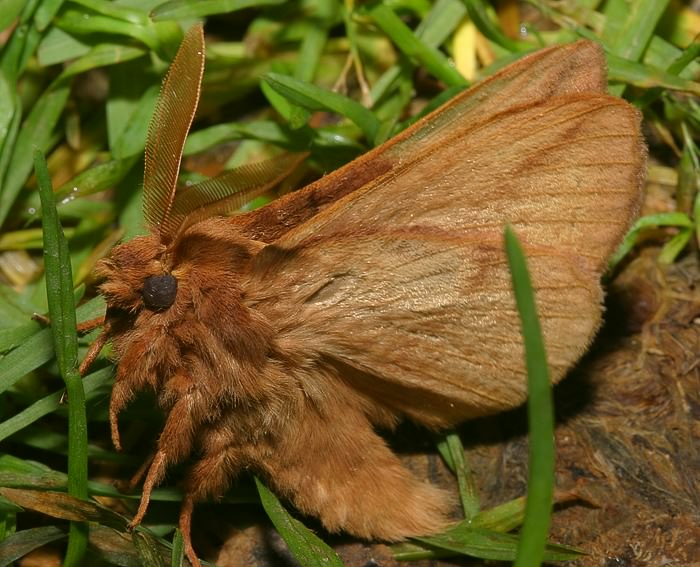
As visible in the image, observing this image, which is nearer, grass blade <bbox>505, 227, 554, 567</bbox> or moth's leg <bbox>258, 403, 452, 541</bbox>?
grass blade <bbox>505, 227, 554, 567</bbox>

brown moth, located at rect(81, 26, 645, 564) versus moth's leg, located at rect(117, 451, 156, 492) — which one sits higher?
brown moth, located at rect(81, 26, 645, 564)

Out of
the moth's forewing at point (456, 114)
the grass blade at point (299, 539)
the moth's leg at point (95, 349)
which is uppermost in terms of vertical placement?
the moth's forewing at point (456, 114)

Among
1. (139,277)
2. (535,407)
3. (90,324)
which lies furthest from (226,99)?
(535,407)

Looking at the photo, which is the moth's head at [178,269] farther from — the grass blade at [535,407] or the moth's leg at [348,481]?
the grass blade at [535,407]

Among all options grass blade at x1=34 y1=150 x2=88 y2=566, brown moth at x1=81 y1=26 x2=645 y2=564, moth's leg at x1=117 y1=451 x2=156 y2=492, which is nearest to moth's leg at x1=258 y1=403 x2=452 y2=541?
brown moth at x1=81 y1=26 x2=645 y2=564

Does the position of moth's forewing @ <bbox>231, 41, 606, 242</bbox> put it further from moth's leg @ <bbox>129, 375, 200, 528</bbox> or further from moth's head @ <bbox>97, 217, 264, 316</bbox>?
moth's leg @ <bbox>129, 375, 200, 528</bbox>

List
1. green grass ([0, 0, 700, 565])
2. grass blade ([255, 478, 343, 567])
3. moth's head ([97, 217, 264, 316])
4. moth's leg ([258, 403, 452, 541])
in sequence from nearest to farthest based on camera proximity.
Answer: moth's head ([97, 217, 264, 316]), grass blade ([255, 478, 343, 567]), moth's leg ([258, 403, 452, 541]), green grass ([0, 0, 700, 565])

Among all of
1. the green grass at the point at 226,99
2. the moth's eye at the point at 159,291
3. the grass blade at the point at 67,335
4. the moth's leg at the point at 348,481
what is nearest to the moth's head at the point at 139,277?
the moth's eye at the point at 159,291

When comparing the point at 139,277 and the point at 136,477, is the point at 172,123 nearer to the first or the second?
the point at 139,277

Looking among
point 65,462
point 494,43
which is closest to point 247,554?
point 65,462
